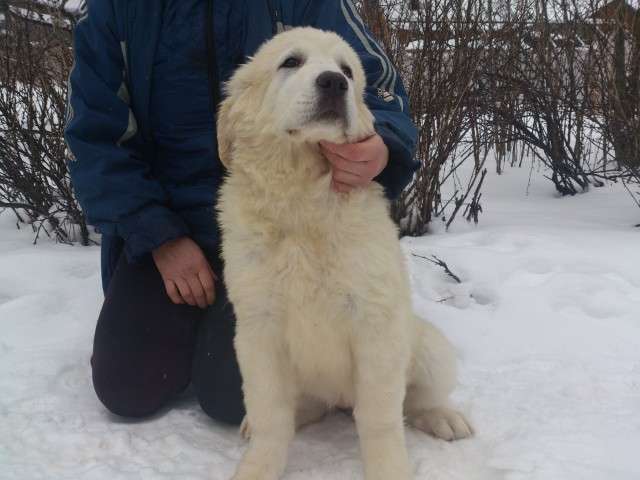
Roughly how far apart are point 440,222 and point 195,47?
7.92 ft

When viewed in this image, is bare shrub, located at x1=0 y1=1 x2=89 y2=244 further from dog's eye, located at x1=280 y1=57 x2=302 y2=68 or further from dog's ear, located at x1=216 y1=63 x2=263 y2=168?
dog's eye, located at x1=280 y1=57 x2=302 y2=68

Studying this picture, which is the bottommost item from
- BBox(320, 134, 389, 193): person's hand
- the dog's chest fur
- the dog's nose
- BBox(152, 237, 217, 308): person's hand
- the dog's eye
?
BBox(152, 237, 217, 308): person's hand

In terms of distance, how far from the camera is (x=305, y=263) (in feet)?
4.96

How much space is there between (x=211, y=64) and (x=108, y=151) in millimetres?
450

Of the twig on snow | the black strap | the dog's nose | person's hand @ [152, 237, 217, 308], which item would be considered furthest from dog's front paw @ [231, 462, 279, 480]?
→ the twig on snow

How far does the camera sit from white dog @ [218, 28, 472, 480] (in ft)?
4.94

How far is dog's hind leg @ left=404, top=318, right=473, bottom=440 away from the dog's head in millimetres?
689

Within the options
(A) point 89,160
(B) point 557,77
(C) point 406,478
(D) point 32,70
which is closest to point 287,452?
(C) point 406,478

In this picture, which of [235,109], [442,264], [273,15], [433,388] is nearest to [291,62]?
[235,109]

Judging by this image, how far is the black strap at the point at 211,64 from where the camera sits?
78.1 inches

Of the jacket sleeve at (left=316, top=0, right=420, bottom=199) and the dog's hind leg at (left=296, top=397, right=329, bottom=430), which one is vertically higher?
the jacket sleeve at (left=316, top=0, right=420, bottom=199)

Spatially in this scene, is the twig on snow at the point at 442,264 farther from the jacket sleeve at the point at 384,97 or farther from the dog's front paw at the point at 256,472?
the dog's front paw at the point at 256,472

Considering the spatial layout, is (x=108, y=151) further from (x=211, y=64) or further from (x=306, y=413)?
(x=306, y=413)

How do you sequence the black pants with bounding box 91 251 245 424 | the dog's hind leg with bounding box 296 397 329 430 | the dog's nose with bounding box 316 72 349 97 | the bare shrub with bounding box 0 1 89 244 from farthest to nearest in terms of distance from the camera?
the bare shrub with bounding box 0 1 89 244
the black pants with bounding box 91 251 245 424
the dog's hind leg with bounding box 296 397 329 430
the dog's nose with bounding box 316 72 349 97
